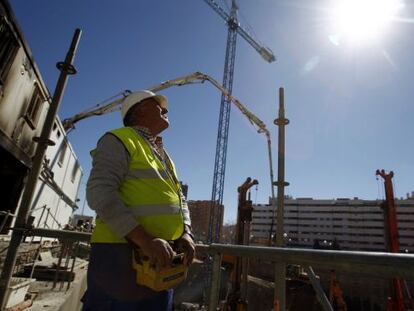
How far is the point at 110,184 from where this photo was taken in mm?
1489

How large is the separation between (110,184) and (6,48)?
20.4 feet

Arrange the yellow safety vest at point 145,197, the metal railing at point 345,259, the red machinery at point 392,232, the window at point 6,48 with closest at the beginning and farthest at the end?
the metal railing at point 345,259
the yellow safety vest at point 145,197
the window at point 6,48
the red machinery at point 392,232

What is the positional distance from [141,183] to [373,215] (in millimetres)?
117027

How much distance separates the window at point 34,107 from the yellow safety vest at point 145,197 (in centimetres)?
733

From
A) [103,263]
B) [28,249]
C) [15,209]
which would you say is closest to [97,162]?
[103,263]

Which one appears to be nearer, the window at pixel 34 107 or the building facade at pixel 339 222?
the window at pixel 34 107

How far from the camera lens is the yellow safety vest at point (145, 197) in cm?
155

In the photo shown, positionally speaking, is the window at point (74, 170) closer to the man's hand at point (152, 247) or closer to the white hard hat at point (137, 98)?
the white hard hat at point (137, 98)

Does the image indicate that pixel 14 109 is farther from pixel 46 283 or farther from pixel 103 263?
pixel 103 263

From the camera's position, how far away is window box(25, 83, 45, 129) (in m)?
7.73

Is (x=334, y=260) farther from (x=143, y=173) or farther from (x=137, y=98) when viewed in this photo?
(x=137, y=98)

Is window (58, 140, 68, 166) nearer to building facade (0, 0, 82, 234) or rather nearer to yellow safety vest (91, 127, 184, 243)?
building facade (0, 0, 82, 234)

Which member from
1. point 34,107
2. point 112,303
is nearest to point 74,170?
point 34,107

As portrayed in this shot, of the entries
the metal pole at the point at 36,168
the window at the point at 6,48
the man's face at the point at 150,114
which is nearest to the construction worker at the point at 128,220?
the man's face at the point at 150,114
